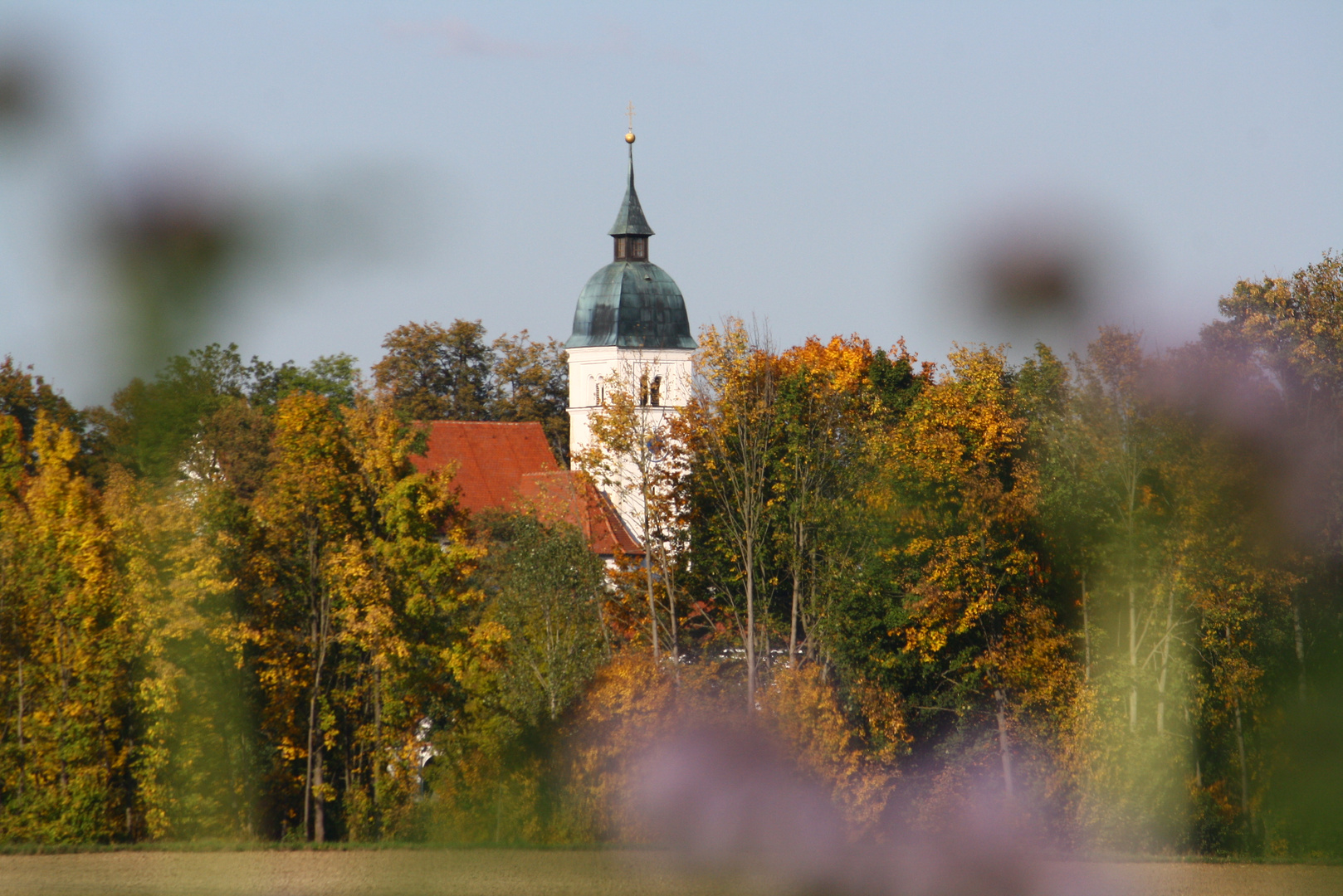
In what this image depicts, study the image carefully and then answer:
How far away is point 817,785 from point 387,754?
674 centimetres

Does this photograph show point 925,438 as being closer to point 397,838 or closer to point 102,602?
point 397,838

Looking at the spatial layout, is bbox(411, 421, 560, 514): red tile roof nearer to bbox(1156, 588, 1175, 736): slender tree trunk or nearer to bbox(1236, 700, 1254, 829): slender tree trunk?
bbox(1156, 588, 1175, 736): slender tree trunk

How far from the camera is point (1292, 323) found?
78.8ft

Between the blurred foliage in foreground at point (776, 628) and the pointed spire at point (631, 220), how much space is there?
34.7 m

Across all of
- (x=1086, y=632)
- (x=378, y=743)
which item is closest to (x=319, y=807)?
(x=378, y=743)

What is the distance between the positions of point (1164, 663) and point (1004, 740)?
3.06m

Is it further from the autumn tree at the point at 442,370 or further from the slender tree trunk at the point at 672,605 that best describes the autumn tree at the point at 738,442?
the autumn tree at the point at 442,370

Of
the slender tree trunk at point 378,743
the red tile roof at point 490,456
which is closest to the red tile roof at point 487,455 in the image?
the red tile roof at point 490,456

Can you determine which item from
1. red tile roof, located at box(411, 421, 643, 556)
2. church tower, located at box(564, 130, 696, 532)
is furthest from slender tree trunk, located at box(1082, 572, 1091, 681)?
church tower, located at box(564, 130, 696, 532)

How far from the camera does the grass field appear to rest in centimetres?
1681

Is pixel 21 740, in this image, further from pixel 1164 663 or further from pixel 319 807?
pixel 1164 663

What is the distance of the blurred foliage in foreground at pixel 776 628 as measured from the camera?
59.5ft

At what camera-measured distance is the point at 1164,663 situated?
20188 mm

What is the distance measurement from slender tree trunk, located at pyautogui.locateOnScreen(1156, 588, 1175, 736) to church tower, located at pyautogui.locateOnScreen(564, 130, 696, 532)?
1589 inches
